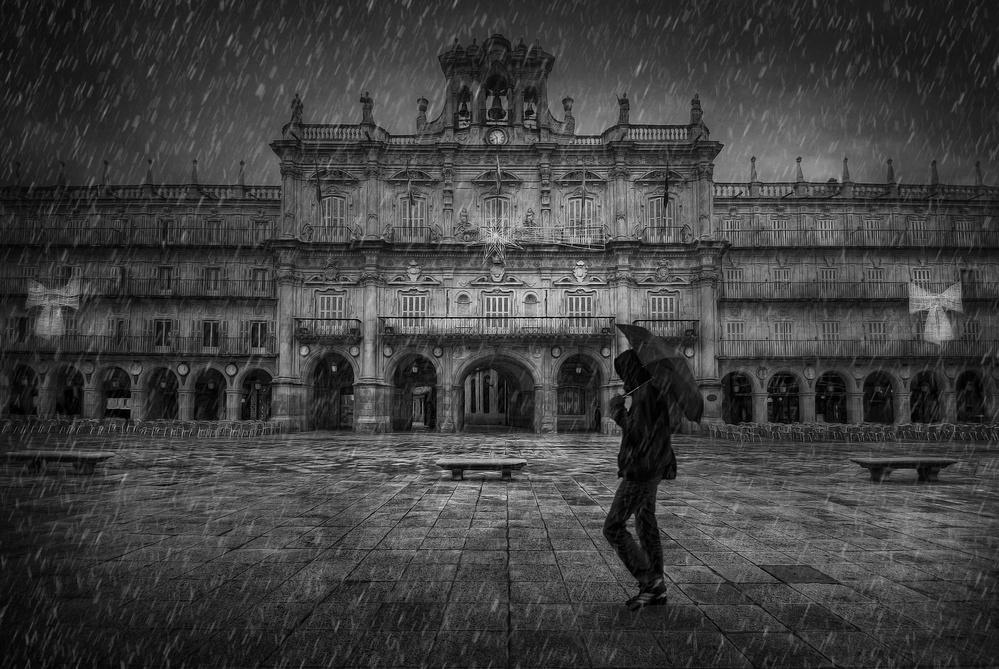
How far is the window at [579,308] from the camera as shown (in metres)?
28.8

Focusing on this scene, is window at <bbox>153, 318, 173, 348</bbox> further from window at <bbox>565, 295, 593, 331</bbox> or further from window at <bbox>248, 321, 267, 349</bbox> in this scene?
window at <bbox>565, 295, 593, 331</bbox>

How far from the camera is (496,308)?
2923 cm

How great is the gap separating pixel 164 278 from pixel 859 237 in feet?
118

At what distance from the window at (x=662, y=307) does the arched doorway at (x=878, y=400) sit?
13.0 metres

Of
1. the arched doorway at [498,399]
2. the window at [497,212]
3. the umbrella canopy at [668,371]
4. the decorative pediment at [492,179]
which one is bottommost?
the arched doorway at [498,399]

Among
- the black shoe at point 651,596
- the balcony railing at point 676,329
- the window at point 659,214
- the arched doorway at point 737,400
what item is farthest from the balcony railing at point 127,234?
the black shoe at point 651,596

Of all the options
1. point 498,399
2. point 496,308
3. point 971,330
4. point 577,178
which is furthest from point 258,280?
point 971,330

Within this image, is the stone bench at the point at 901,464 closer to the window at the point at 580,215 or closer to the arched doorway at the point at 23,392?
the window at the point at 580,215

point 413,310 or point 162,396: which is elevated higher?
point 413,310

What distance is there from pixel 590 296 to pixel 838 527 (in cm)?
2264

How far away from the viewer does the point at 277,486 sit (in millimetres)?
10281

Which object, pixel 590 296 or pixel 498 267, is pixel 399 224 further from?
pixel 590 296

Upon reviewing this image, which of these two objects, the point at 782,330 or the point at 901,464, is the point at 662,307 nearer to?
the point at 782,330

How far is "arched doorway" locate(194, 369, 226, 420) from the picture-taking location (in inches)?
1342
